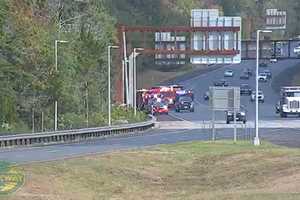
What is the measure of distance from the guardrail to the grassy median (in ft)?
46.3

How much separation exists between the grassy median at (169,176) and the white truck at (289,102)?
62357mm

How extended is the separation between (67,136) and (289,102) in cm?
4813

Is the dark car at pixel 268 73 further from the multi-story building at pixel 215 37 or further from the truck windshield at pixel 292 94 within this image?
the multi-story building at pixel 215 37

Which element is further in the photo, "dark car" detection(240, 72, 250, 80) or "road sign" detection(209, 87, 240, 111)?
"dark car" detection(240, 72, 250, 80)

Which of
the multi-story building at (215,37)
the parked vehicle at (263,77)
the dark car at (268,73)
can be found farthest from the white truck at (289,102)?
the dark car at (268,73)

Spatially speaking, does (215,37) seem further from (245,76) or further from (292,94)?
(245,76)

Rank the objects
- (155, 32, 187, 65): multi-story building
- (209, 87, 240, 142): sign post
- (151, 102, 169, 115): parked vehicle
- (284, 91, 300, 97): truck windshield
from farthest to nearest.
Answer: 1. (151, 102, 169, 115): parked vehicle
2. (284, 91, 300, 97): truck windshield
3. (155, 32, 187, 65): multi-story building
4. (209, 87, 240, 142): sign post

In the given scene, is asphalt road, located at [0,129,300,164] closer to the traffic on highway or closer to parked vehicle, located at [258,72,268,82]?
the traffic on highway

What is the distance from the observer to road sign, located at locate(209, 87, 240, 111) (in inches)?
2488

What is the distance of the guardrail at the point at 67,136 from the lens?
5962 cm

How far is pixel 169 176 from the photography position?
38.8 metres

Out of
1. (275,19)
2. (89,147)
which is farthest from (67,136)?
(275,19)

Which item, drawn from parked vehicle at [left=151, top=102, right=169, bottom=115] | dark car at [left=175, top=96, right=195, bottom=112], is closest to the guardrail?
parked vehicle at [left=151, top=102, right=169, bottom=115]

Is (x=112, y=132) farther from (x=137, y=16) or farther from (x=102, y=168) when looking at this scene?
(x=137, y=16)
